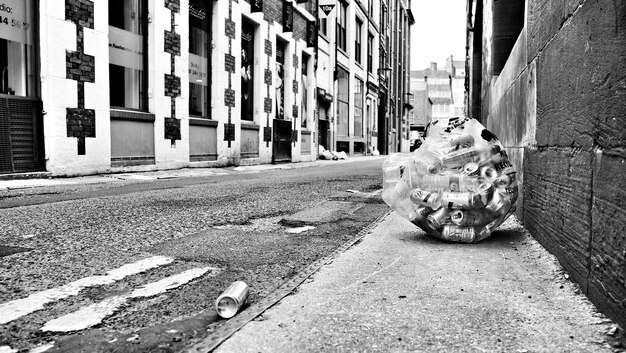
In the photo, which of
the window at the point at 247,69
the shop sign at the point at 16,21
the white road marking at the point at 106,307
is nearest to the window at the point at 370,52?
the window at the point at 247,69

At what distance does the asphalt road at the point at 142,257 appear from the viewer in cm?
208

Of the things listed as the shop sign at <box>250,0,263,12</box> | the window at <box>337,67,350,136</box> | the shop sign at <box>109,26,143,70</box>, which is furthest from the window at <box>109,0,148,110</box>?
the window at <box>337,67,350,136</box>

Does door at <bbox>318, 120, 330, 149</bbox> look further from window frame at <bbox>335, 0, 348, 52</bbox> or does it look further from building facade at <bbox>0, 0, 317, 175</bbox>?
building facade at <bbox>0, 0, 317, 175</bbox>

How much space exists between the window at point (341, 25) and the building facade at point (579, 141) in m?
24.7

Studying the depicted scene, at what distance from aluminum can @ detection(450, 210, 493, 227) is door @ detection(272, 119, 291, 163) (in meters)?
14.5

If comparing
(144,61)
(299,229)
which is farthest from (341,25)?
(299,229)

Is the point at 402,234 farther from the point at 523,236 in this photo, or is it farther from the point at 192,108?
the point at 192,108

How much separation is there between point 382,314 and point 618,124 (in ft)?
3.70

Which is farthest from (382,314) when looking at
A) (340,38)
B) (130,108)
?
(340,38)

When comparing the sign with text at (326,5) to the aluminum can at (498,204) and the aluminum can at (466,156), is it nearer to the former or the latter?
the aluminum can at (466,156)

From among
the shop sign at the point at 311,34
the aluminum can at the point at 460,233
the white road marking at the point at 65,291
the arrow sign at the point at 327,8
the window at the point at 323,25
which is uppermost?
the arrow sign at the point at 327,8

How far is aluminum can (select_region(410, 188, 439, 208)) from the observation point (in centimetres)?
366

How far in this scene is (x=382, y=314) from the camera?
7.21ft

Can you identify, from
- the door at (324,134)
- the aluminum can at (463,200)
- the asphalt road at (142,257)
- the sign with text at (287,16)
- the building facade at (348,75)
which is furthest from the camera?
the door at (324,134)
